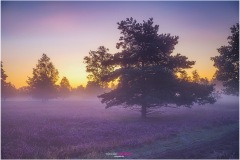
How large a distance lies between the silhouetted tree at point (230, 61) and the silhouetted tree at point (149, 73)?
893 cm

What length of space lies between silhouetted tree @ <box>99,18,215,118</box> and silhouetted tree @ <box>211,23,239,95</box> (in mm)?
8925

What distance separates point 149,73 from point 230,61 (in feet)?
46.9

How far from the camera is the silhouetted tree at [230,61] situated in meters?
31.8

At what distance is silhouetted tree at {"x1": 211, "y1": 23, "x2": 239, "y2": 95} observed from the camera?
3178 cm

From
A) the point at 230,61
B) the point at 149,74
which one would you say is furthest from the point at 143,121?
the point at 230,61

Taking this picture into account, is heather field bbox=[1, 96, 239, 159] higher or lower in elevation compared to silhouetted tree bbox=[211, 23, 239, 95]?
lower

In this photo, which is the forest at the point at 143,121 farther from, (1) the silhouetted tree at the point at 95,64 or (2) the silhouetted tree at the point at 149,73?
(1) the silhouetted tree at the point at 95,64

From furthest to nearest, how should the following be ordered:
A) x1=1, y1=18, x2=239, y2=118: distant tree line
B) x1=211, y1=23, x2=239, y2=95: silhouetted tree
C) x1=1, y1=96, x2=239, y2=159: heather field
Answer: x1=211, y1=23, x2=239, y2=95: silhouetted tree, x1=1, y1=18, x2=239, y2=118: distant tree line, x1=1, y1=96, x2=239, y2=159: heather field

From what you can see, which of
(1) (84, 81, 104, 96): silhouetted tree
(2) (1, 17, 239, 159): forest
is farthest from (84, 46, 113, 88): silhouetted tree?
(2) (1, 17, 239, 159): forest

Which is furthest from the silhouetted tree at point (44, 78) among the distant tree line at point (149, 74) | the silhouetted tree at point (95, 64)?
the distant tree line at point (149, 74)

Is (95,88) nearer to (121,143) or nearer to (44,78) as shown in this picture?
(44,78)

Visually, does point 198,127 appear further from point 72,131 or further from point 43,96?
point 43,96

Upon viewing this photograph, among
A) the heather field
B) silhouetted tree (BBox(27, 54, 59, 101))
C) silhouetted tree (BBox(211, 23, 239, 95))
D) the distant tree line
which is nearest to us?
the heather field

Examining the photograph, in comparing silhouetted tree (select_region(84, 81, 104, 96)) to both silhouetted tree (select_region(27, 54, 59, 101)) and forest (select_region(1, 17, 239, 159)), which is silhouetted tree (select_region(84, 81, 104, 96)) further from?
forest (select_region(1, 17, 239, 159))
